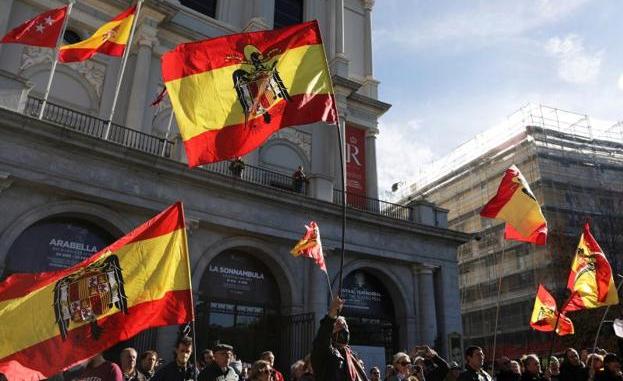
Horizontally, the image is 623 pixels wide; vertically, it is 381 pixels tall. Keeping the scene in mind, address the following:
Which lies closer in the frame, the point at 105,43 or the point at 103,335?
the point at 103,335

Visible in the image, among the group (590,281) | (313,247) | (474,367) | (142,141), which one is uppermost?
(142,141)

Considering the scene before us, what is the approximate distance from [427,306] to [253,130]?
1504 cm

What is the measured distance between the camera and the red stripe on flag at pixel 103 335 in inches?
191

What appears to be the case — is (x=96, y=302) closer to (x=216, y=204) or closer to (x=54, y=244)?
(x=54, y=244)

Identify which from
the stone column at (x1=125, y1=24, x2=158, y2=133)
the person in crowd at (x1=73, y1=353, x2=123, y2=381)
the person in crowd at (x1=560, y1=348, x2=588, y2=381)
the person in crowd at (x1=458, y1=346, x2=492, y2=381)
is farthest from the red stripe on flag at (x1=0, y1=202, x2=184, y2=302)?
the stone column at (x1=125, y1=24, x2=158, y2=133)

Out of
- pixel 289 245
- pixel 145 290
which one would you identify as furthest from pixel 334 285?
pixel 145 290

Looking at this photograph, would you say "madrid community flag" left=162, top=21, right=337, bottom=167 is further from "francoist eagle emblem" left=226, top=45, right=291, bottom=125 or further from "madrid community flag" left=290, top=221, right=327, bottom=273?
"madrid community flag" left=290, top=221, right=327, bottom=273

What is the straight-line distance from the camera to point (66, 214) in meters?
14.2

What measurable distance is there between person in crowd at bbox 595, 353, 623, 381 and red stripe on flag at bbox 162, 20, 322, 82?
6.96 m

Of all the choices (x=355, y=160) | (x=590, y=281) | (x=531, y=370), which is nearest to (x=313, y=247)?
(x=531, y=370)

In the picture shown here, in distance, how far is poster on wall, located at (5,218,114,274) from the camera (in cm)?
1353

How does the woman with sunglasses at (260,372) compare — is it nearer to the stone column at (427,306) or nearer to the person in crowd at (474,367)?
the person in crowd at (474,367)

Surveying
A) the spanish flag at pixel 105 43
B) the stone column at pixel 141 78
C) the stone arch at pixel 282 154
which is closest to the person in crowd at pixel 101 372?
the spanish flag at pixel 105 43

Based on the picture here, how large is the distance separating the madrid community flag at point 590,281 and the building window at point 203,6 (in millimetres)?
17559
